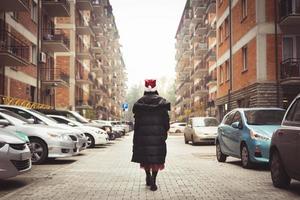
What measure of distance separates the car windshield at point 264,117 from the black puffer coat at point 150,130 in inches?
190

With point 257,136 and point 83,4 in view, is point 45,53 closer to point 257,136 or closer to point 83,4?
point 83,4

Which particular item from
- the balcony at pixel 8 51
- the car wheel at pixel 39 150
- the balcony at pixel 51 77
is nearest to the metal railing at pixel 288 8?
the balcony at pixel 8 51

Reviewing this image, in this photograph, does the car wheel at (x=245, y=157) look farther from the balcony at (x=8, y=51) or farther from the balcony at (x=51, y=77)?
the balcony at (x=51, y=77)

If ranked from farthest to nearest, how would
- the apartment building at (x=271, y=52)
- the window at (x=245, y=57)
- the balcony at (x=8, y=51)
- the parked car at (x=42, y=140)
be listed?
1. the window at (x=245, y=57)
2. the apartment building at (x=271, y=52)
3. the balcony at (x=8, y=51)
4. the parked car at (x=42, y=140)

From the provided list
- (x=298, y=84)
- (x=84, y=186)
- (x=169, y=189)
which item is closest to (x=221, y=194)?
(x=169, y=189)

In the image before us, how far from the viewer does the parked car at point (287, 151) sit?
26.1 ft

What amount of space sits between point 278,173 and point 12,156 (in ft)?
14.3

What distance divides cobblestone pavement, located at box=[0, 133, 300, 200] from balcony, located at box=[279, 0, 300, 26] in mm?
13679

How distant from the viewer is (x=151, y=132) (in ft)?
29.3

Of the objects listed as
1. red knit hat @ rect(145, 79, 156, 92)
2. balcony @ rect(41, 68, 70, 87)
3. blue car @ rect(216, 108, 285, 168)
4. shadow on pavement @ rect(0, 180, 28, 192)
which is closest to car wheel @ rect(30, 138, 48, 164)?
shadow on pavement @ rect(0, 180, 28, 192)

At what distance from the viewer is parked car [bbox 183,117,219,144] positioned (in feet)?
81.6

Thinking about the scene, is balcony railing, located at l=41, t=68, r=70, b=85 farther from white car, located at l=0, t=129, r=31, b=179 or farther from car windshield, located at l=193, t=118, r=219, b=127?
white car, located at l=0, t=129, r=31, b=179

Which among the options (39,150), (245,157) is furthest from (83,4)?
(245,157)

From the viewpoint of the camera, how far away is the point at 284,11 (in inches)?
1026
